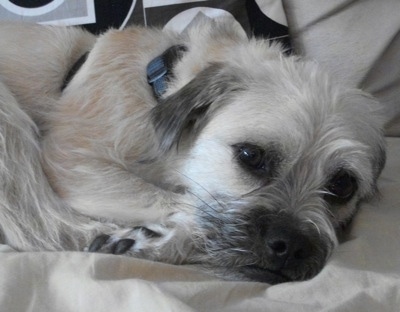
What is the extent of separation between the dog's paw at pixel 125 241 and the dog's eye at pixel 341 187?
1.34ft

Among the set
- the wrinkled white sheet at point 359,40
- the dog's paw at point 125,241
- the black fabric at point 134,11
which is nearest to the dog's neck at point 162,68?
the dog's paw at point 125,241

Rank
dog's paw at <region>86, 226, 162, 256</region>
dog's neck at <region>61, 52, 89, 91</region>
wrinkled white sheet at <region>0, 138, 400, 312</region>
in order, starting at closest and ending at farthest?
1. wrinkled white sheet at <region>0, 138, 400, 312</region>
2. dog's paw at <region>86, 226, 162, 256</region>
3. dog's neck at <region>61, 52, 89, 91</region>

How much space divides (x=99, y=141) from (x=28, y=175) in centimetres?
18

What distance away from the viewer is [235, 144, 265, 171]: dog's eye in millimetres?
1281

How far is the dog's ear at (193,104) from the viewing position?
1.33m

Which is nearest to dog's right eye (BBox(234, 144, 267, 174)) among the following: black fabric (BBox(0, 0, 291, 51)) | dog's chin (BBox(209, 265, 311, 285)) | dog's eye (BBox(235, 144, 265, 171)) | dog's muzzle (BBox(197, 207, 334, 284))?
dog's eye (BBox(235, 144, 265, 171))

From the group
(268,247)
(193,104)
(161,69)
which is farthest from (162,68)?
(268,247)

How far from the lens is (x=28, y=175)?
55.2 inches

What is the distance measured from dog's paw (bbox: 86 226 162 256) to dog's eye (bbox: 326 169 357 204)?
41 cm

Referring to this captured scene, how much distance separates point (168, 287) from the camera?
100 cm

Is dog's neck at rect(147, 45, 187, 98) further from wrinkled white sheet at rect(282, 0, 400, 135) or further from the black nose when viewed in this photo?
wrinkled white sheet at rect(282, 0, 400, 135)

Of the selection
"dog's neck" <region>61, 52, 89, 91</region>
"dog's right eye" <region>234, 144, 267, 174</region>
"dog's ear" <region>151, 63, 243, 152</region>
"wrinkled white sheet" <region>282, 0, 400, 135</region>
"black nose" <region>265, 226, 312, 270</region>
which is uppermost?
"dog's ear" <region>151, 63, 243, 152</region>

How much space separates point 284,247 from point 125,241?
347mm

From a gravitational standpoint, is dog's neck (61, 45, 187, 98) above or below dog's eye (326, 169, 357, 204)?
above
